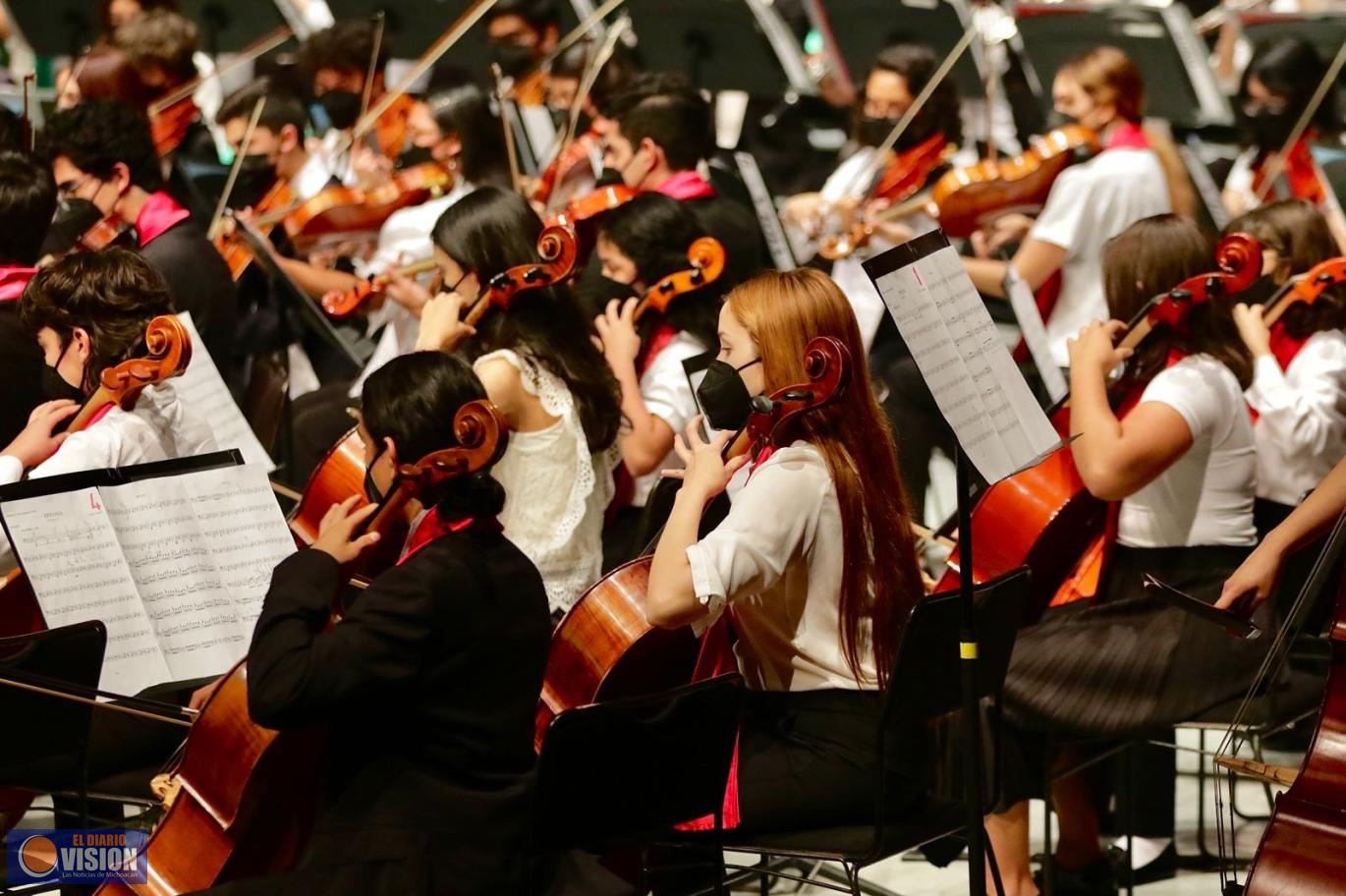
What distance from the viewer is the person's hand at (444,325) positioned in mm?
3521

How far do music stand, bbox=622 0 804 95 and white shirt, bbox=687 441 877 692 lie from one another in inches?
145

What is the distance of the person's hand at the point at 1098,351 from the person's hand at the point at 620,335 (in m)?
0.94

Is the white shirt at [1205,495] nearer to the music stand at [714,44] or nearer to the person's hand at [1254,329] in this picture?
the person's hand at [1254,329]

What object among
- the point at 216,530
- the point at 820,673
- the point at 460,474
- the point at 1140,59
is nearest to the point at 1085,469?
the point at 820,673

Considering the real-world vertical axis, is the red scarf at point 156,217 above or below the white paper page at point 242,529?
above

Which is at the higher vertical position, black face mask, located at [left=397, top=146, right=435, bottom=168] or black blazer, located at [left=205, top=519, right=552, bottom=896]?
black face mask, located at [left=397, top=146, right=435, bottom=168]

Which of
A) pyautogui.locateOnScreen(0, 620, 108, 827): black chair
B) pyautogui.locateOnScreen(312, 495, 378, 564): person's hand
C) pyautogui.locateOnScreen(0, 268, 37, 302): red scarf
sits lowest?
pyautogui.locateOnScreen(0, 620, 108, 827): black chair

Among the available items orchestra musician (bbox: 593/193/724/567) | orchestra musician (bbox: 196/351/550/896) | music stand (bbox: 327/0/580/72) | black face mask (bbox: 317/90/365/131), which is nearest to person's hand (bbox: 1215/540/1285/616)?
orchestra musician (bbox: 196/351/550/896)

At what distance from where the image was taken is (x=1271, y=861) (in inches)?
89.3

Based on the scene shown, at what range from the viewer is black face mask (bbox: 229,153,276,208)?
18.0ft

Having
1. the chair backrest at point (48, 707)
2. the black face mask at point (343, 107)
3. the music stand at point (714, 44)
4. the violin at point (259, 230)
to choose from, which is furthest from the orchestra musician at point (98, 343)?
the music stand at point (714, 44)

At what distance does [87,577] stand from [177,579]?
0.13 m

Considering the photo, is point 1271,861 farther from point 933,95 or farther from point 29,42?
point 29,42

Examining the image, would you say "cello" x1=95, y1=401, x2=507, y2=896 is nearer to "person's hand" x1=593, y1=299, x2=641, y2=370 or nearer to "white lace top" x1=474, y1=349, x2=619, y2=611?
"white lace top" x1=474, y1=349, x2=619, y2=611
